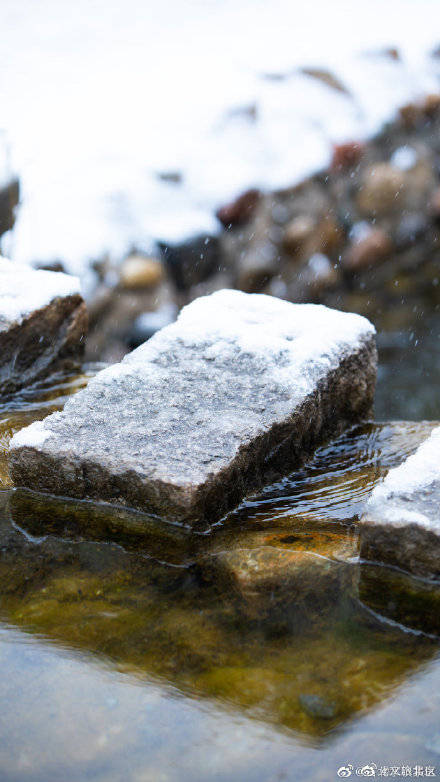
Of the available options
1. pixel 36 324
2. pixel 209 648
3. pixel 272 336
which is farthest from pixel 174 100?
pixel 209 648

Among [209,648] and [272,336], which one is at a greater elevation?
[272,336]

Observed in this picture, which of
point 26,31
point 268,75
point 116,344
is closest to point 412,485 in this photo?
point 116,344

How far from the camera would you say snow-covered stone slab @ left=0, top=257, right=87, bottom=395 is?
2396 millimetres

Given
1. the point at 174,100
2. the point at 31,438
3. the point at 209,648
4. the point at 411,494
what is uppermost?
the point at 174,100

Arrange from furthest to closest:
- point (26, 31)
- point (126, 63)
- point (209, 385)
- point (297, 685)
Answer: point (26, 31)
point (126, 63)
point (209, 385)
point (297, 685)

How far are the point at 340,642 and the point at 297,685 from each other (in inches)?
5.3

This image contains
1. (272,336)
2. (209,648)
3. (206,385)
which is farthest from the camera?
(272,336)

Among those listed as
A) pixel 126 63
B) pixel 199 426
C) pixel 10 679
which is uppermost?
pixel 126 63

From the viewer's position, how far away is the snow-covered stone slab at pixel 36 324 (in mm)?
2396

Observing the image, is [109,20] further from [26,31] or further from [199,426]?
[199,426]

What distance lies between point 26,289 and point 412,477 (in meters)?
1.58

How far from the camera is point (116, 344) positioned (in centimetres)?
424

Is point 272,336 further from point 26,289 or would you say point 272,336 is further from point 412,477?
point 26,289

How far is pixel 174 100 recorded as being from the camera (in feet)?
18.6
